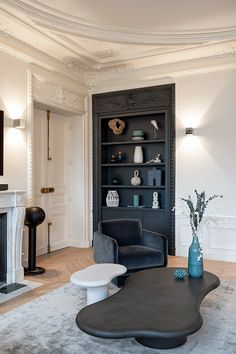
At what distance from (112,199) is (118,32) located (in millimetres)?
2825

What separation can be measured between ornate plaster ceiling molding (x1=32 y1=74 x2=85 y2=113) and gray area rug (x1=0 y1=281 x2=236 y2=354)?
2993mm

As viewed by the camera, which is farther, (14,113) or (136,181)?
(136,181)

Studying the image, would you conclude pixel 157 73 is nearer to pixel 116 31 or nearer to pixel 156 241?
pixel 116 31

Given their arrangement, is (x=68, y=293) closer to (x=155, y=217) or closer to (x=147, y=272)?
(x=147, y=272)

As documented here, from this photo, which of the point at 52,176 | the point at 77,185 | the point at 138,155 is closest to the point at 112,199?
the point at 77,185

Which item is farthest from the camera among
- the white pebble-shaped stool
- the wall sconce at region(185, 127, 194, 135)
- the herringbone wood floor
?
the wall sconce at region(185, 127, 194, 135)

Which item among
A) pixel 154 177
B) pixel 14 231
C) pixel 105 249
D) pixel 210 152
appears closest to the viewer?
pixel 105 249

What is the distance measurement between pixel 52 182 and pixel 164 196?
1.96m

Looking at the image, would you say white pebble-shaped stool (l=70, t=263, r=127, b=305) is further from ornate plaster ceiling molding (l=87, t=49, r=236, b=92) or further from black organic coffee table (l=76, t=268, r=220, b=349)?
ornate plaster ceiling molding (l=87, t=49, r=236, b=92)

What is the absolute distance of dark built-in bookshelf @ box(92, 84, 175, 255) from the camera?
18.0 feet

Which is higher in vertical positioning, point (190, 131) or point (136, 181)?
point (190, 131)

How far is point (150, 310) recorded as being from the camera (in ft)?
7.38

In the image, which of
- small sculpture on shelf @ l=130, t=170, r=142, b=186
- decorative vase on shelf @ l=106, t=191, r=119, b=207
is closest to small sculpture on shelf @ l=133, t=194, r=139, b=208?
small sculpture on shelf @ l=130, t=170, r=142, b=186

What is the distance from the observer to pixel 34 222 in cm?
437
